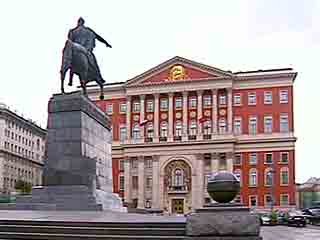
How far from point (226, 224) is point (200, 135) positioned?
6950 cm

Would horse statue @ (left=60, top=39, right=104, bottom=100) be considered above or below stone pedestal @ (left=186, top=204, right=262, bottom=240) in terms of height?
above

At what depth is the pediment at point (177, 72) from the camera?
7969 centimetres

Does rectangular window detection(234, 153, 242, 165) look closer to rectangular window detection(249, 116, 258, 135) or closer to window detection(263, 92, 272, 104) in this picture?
rectangular window detection(249, 116, 258, 135)

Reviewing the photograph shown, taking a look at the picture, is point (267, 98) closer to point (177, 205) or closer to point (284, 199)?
point (284, 199)

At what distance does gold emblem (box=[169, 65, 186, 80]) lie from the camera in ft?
265

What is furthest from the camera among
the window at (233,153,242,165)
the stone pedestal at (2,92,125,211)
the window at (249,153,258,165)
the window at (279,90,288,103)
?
the window at (279,90,288,103)

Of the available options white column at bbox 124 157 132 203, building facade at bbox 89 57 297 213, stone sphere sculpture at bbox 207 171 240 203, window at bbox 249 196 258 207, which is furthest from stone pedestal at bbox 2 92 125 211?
white column at bbox 124 157 132 203

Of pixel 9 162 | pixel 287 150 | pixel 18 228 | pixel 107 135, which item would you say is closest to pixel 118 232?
pixel 18 228

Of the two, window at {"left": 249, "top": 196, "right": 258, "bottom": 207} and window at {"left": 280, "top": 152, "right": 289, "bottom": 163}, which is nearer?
window at {"left": 280, "top": 152, "right": 289, "bottom": 163}

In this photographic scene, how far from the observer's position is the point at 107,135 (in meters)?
22.8

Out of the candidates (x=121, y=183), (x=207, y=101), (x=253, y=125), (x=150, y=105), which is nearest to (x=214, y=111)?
(x=207, y=101)

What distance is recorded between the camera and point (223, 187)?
9758 millimetres

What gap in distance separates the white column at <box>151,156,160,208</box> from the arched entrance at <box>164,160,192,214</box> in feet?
4.05

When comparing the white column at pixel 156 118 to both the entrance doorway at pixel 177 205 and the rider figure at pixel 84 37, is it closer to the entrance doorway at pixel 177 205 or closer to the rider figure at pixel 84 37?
the entrance doorway at pixel 177 205
